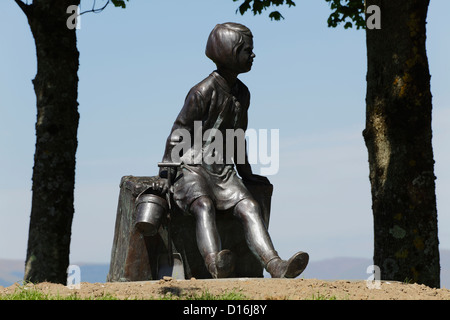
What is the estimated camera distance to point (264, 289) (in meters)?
7.86

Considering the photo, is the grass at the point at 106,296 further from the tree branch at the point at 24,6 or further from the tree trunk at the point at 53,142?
the tree branch at the point at 24,6

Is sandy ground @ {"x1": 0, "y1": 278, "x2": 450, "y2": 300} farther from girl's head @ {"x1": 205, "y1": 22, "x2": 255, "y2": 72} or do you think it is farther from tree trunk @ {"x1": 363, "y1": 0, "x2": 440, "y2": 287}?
Answer: girl's head @ {"x1": 205, "y1": 22, "x2": 255, "y2": 72}

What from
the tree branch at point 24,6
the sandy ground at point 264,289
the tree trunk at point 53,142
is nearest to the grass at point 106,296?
the sandy ground at point 264,289

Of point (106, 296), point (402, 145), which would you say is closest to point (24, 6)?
point (106, 296)

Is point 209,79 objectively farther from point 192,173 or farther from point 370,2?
point 370,2

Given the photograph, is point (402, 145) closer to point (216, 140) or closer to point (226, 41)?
point (216, 140)

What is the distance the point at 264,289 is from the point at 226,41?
10.6ft

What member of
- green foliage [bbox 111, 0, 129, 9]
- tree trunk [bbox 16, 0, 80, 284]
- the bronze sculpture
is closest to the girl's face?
the bronze sculpture

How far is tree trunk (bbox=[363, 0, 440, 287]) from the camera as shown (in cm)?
1010

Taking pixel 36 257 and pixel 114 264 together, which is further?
pixel 114 264

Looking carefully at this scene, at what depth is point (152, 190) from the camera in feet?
31.6

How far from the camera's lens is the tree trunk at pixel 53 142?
31.4ft
